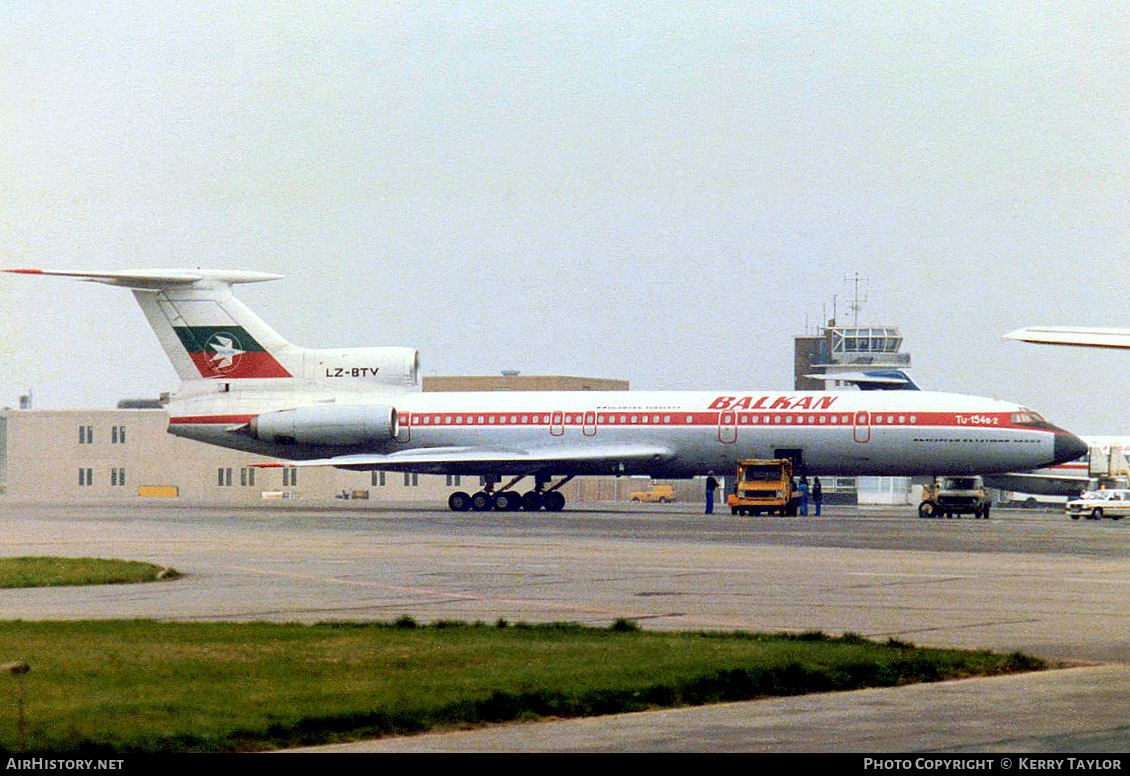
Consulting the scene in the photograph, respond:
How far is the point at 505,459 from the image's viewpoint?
198 ft

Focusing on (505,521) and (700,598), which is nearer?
(700,598)

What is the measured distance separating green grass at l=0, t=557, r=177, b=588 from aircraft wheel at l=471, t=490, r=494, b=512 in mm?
A: 35261

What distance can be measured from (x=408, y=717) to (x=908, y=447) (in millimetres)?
48212

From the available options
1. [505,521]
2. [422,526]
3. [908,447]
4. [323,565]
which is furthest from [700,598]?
[908,447]

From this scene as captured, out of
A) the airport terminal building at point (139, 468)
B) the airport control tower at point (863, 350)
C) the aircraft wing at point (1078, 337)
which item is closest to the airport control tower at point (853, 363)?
the airport control tower at point (863, 350)

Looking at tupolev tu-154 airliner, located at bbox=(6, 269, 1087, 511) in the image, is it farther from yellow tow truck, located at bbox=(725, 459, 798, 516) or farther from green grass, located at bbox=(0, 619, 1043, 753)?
green grass, located at bbox=(0, 619, 1043, 753)

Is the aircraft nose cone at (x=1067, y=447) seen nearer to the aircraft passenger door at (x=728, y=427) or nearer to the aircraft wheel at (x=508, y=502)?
the aircraft passenger door at (x=728, y=427)

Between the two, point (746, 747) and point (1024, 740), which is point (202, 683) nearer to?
point (746, 747)

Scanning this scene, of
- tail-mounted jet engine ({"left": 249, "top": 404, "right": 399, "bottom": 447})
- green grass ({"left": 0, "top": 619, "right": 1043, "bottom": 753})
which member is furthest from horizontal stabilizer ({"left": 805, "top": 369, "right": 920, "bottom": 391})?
green grass ({"left": 0, "top": 619, "right": 1043, "bottom": 753})

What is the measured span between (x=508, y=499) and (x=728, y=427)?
10.3 meters

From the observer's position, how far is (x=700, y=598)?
21641mm

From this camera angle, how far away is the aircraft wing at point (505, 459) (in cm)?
6022

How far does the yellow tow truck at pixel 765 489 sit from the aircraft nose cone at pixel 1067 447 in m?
9.99

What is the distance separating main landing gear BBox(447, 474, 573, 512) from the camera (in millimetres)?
62906
